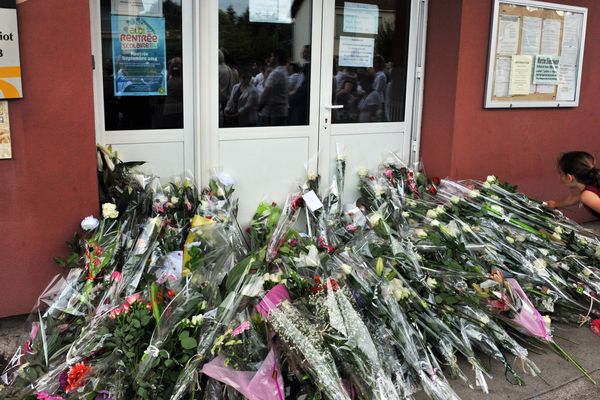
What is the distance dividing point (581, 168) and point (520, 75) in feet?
3.68

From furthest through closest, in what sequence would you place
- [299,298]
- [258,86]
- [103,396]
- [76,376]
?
[258,86] → [299,298] → [103,396] → [76,376]

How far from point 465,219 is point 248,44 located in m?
1.95

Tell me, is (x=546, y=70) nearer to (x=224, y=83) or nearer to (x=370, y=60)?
(x=370, y=60)

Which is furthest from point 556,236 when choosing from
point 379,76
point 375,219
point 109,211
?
point 109,211

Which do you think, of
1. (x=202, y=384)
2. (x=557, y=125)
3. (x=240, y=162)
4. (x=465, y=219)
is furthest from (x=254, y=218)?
(x=557, y=125)

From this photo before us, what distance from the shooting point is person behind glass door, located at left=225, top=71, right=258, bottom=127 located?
4387 millimetres

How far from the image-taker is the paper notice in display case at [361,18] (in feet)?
15.5

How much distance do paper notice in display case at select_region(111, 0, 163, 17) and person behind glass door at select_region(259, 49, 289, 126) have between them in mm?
900

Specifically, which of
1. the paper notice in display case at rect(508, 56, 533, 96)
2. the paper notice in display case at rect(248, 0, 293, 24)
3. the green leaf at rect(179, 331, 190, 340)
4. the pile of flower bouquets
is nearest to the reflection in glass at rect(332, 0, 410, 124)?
the paper notice in display case at rect(248, 0, 293, 24)

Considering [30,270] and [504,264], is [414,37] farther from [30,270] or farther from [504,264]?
[30,270]

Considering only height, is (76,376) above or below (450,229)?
below

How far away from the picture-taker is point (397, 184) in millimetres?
4758

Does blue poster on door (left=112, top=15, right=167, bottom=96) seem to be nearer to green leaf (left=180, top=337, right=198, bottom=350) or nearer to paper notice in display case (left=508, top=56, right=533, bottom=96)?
green leaf (left=180, top=337, right=198, bottom=350)

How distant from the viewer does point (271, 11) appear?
14.5ft
